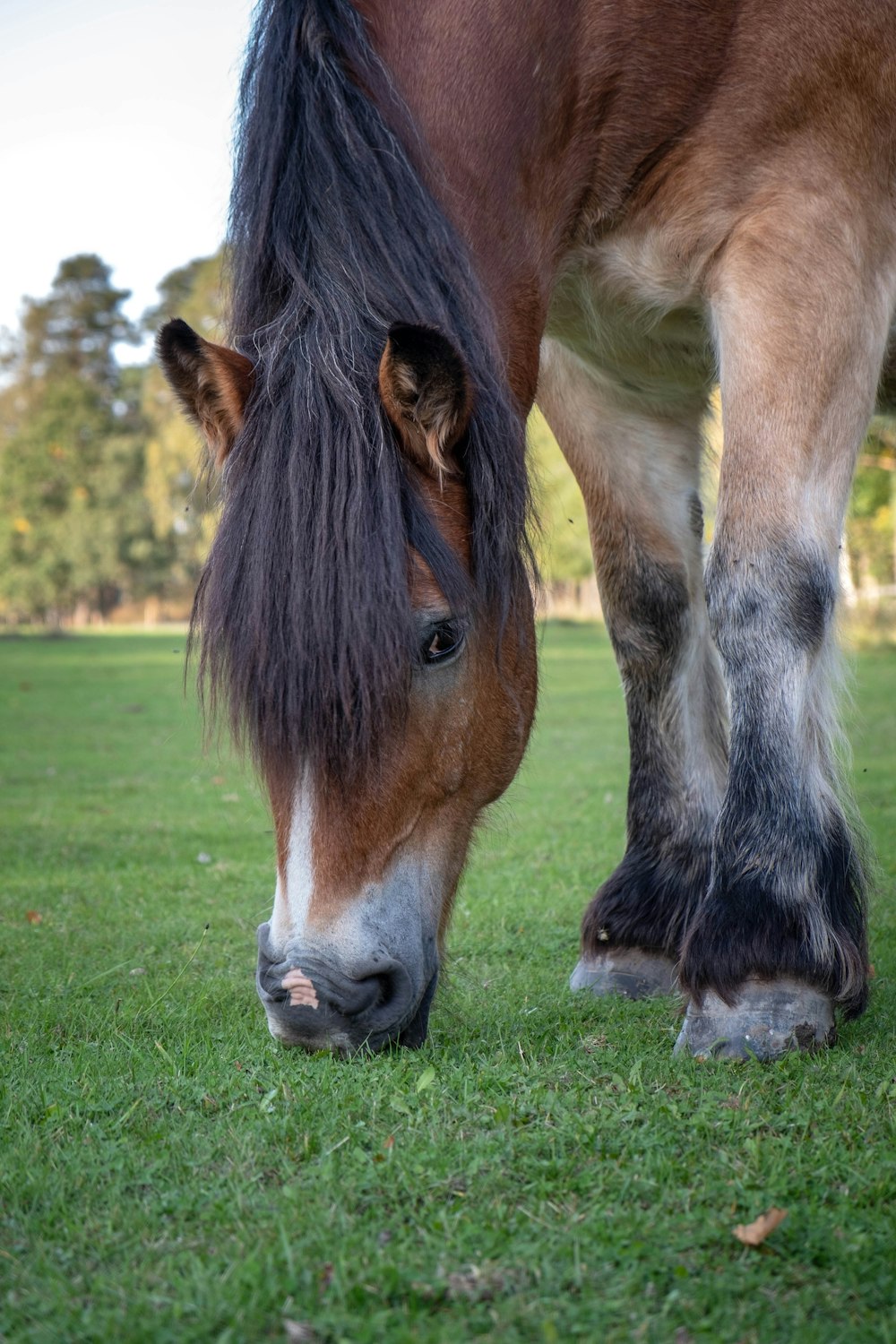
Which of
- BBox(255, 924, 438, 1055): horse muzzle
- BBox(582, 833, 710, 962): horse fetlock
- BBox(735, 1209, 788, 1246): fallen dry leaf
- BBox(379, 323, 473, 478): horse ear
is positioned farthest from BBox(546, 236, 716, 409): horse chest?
BBox(735, 1209, 788, 1246): fallen dry leaf

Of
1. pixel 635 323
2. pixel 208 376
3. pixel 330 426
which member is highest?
pixel 635 323

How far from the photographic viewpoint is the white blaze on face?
2410mm

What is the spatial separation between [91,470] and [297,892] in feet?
189

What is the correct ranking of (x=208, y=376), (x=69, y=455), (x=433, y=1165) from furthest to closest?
1. (x=69, y=455)
2. (x=208, y=376)
3. (x=433, y=1165)

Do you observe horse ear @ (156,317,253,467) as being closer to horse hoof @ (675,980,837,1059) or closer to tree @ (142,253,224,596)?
horse hoof @ (675,980,837,1059)

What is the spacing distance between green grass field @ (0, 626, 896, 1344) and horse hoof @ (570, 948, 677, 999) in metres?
0.14

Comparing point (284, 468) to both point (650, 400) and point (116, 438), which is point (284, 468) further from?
point (116, 438)

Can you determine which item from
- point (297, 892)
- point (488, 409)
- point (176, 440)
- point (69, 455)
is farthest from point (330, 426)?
point (69, 455)

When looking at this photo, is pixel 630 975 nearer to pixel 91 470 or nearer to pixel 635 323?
pixel 635 323

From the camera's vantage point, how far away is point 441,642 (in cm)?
267

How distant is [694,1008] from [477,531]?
1298mm

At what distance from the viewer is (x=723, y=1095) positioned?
245cm

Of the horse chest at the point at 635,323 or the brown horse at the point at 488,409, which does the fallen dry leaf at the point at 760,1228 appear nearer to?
the brown horse at the point at 488,409

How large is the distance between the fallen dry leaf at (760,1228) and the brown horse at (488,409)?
89cm
